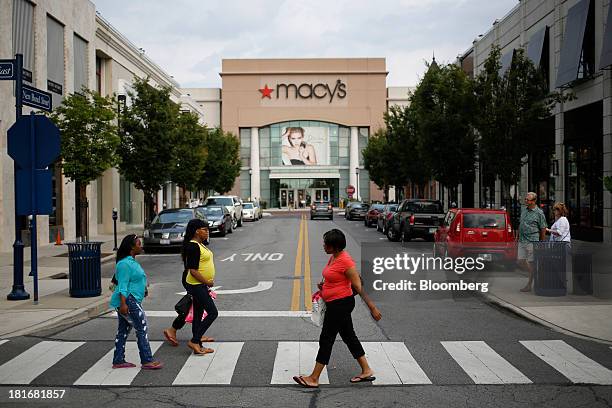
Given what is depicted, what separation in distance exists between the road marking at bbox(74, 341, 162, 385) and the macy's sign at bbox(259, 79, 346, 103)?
82.3 meters

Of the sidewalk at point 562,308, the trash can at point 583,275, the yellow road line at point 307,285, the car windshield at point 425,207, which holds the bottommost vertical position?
the yellow road line at point 307,285

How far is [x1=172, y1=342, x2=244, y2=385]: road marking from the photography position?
7.43 metres

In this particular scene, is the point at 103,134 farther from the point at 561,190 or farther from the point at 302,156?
the point at 302,156

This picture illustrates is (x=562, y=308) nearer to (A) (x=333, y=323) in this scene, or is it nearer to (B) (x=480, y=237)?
(B) (x=480, y=237)

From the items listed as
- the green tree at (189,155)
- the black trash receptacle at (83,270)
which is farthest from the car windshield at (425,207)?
the black trash receptacle at (83,270)

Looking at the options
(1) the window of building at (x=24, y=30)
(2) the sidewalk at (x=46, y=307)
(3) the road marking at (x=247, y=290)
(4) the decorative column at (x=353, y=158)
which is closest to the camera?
(2) the sidewalk at (x=46, y=307)

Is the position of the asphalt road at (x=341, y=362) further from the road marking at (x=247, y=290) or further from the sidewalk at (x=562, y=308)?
the road marking at (x=247, y=290)

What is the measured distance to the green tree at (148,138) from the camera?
32.5 m

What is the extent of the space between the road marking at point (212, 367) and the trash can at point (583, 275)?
7644mm

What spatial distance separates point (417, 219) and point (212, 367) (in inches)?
742

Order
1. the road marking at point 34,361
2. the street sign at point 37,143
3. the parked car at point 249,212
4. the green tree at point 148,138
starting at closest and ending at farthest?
the road marking at point 34,361
the street sign at point 37,143
the green tree at point 148,138
the parked car at point 249,212

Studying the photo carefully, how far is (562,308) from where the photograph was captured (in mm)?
11719

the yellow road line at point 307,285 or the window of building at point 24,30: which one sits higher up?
the window of building at point 24,30

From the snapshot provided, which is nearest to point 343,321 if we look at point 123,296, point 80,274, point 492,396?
point 492,396
